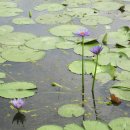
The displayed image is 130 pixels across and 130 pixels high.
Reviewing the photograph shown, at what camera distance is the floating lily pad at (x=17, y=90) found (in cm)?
214

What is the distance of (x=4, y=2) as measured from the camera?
3904mm

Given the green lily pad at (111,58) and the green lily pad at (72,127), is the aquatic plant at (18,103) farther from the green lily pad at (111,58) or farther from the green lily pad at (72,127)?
the green lily pad at (111,58)

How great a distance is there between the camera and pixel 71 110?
199cm

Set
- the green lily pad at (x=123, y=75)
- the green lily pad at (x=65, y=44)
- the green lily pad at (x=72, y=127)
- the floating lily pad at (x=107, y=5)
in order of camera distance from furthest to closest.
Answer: the floating lily pad at (x=107, y=5) < the green lily pad at (x=65, y=44) < the green lily pad at (x=123, y=75) < the green lily pad at (x=72, y=127)

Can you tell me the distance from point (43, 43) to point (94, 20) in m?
0.74

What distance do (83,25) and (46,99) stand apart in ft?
4.28

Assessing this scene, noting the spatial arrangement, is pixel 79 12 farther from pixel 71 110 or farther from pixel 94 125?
pixel 94 125

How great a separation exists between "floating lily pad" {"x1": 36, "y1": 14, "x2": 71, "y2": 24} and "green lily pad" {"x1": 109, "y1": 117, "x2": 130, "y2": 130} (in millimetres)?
1635

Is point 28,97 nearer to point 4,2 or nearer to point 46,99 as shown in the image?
point 46,99

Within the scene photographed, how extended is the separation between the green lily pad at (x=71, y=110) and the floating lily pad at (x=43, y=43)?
0.85m

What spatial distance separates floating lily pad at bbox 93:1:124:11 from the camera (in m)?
3.69

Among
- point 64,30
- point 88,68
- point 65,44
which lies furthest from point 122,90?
point 64,30

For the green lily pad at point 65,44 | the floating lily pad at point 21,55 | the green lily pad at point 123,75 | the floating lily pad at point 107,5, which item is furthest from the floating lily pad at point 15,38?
the floating lily pad at point 107,5

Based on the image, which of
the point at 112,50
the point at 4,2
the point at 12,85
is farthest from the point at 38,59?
the point at 4,2
